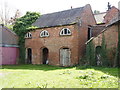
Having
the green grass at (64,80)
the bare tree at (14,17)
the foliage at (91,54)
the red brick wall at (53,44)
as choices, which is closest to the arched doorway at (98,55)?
the foliage at (91,54)

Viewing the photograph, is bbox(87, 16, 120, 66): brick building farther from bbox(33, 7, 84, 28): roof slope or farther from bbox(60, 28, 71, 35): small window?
bbox(33, 7, 84, 28): roof slope

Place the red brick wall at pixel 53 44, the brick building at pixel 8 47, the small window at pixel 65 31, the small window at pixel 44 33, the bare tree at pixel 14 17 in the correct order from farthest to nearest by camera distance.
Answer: the bare tree at pixel 14 17 → the brick building at pixel 8 47 → the small window at pixel 44 33 → the small window at pixel 65 31 → the red brick wall at pixel 53 44

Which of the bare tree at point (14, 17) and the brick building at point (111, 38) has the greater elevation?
the bare tree at point (14, 17)

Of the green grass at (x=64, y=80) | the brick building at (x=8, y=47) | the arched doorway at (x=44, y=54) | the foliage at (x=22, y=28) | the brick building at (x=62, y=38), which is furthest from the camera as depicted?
the foliage at (x=22, y=28)

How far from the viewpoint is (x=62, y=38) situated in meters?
18.1

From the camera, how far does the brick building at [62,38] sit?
17.3 m

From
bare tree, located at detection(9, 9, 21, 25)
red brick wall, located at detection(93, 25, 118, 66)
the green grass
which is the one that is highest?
bare tree, located at detection(9, 9, 21, 25)

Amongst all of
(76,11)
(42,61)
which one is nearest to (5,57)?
(42,61)

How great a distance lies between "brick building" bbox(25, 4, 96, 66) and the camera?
17297 millimetres

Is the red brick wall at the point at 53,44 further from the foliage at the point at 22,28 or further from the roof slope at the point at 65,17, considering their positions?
the foliage at the point at 22,28

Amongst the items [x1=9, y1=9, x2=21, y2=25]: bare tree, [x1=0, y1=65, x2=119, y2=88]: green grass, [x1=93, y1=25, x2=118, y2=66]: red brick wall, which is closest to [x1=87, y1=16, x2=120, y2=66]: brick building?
[x1=93, y1=25, x2=118, y2=66]: red brick wall

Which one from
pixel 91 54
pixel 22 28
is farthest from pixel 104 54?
pixel 22 28

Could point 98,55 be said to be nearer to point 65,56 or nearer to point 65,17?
point 65,56

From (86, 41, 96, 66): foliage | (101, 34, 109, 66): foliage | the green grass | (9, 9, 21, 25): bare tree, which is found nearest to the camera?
the green grass
